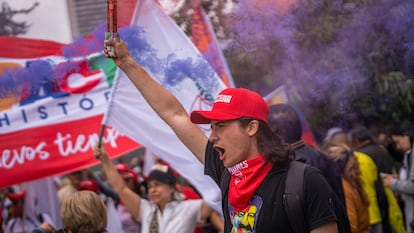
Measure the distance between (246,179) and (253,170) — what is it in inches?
2.0

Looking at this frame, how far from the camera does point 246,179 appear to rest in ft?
10.2

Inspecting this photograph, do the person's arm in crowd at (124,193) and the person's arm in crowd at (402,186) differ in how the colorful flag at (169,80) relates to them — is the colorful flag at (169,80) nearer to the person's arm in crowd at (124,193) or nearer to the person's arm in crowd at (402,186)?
the person's arm in crowd at (124,193)

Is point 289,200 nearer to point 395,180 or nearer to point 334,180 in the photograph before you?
point 334,180

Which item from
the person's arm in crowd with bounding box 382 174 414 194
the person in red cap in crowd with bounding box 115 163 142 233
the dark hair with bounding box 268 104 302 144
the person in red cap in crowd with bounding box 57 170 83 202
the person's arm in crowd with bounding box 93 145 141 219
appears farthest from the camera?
the person in red cap in crowd with bounding box 57 170 83 202

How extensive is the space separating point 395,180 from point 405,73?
2200 millimetres

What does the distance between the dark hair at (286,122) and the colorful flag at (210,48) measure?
3.52 feet

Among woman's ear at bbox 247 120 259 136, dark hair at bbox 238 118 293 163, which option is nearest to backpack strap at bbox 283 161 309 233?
dark hair at bbox 238 118 293 163

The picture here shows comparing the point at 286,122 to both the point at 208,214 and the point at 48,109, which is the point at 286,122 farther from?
the point at 48,109

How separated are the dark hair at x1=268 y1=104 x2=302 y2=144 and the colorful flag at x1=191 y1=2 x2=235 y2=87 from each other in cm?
107

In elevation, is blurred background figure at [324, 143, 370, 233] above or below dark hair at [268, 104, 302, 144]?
below

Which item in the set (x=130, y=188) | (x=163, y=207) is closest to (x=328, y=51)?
(x=163, y=207)

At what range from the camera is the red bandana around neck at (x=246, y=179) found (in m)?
3.07

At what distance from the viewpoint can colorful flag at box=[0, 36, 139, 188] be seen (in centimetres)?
591

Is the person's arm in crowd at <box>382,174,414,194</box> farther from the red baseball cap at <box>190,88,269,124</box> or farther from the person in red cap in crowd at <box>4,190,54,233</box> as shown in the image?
the red baseball cap at <box>190,88,269,124</box>
